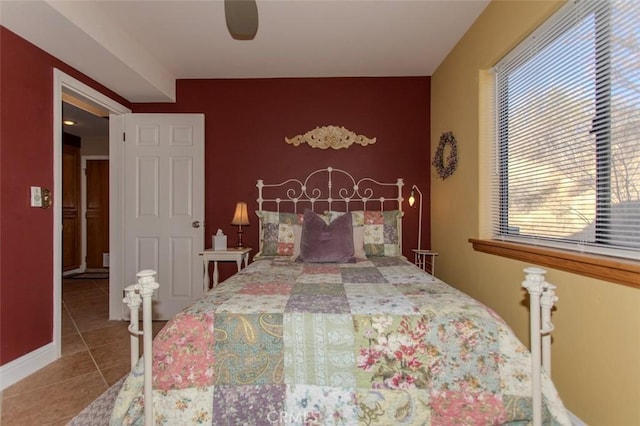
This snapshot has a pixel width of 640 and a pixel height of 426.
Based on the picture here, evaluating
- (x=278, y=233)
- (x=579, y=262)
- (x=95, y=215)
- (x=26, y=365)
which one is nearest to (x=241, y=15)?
(x=278, y=233)

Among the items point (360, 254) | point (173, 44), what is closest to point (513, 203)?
point (360, 254)

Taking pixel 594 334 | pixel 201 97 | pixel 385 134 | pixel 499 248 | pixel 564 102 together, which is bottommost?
pixel 594 334

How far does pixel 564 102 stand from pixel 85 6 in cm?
297

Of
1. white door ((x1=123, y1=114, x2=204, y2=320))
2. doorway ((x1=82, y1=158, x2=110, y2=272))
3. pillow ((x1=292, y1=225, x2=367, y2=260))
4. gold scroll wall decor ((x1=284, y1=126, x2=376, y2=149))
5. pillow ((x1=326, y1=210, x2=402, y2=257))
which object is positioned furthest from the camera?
doorway ((x1=82, y1=158, x2=110, y2=272))

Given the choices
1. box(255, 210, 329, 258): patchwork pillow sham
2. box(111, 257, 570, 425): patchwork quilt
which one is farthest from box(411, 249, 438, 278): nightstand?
box(111, 257, 570, 425): patchwork quilt

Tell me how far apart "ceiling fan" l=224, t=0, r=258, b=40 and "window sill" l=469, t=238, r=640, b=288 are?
1.88 m

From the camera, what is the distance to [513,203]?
7.20 feet

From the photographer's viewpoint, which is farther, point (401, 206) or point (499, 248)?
point (401, 206)

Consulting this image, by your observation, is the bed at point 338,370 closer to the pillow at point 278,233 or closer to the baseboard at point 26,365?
the baseboard at point 26,365

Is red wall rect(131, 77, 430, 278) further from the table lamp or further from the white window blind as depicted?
the white window blind

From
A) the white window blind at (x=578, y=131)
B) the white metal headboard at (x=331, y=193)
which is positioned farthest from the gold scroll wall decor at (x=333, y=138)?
the white window blind at (x=578, y=131)

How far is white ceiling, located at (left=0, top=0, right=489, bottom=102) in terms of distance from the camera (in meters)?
2.25

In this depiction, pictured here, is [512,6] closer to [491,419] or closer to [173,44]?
[491,419]

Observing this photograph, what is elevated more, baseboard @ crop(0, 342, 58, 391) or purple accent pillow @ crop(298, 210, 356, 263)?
purple accent pillow @ crop(298, 210, 356, 263)
